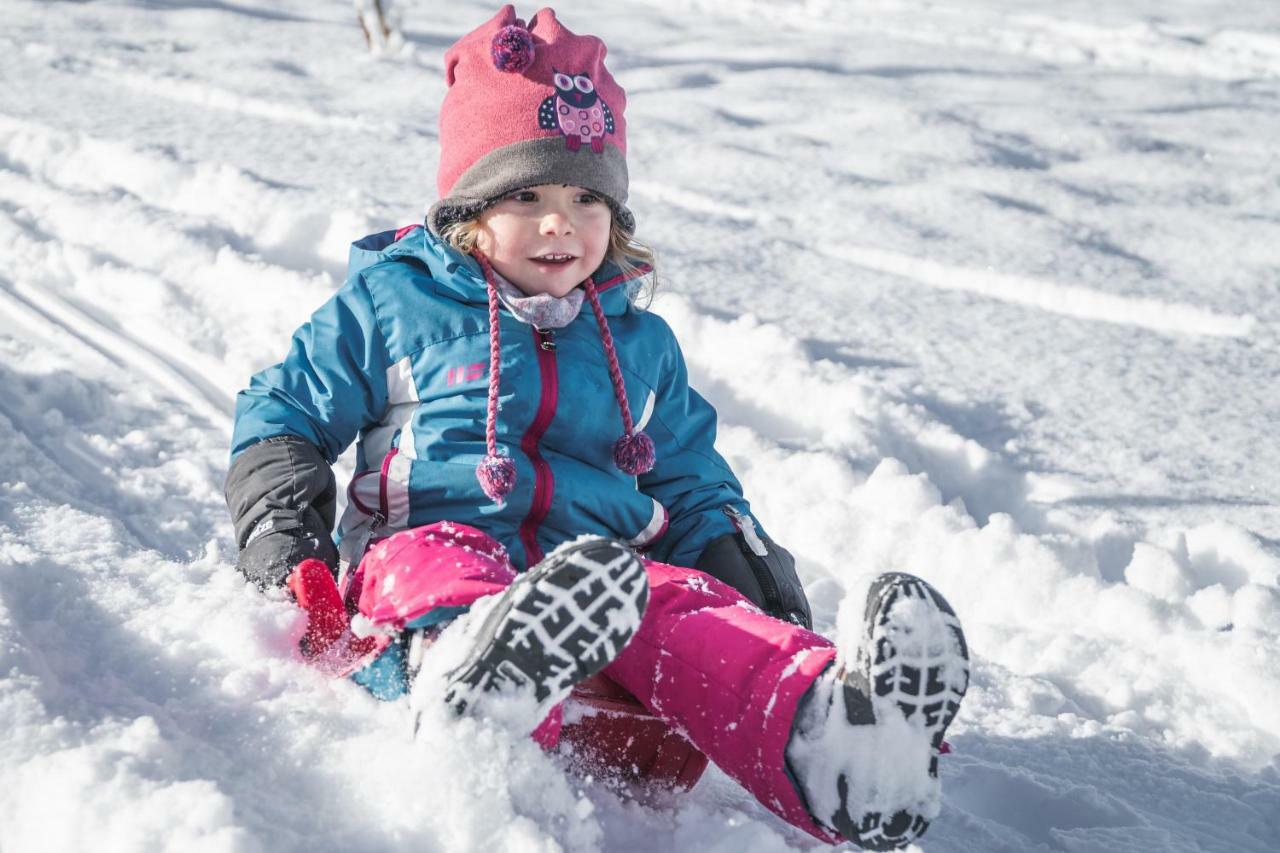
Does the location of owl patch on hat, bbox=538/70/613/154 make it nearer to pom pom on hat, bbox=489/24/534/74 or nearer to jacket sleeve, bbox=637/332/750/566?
pom pom on hat, bbox=489/24/534/74

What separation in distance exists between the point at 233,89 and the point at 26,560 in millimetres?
4138

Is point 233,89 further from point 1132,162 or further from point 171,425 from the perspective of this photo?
point 1132,162

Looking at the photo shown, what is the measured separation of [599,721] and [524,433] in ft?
1.60

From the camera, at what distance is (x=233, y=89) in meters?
5.50

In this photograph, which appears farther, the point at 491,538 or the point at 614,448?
the point at 614,448

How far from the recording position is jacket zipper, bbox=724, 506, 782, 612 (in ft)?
6.30

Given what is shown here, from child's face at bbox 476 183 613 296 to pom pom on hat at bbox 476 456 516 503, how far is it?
31 cm

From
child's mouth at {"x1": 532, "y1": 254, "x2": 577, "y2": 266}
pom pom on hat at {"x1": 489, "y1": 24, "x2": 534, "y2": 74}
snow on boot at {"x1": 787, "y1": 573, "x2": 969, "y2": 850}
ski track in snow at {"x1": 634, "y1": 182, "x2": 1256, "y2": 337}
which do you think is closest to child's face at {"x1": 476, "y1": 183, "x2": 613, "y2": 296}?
child's mouth at {"x1": 532, "y1": 254, "x2": 577, "y2": 266}

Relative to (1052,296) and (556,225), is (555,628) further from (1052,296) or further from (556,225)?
(1052,296)

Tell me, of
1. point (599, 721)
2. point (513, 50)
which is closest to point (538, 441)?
point (599, 721)

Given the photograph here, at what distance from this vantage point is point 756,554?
1964mm

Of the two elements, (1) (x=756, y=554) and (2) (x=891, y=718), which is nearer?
(2) (x=891, y=718)

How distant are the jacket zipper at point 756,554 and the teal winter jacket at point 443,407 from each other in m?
0.14

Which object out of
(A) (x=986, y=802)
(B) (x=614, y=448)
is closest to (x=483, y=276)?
(B) (x=614, y=448)
